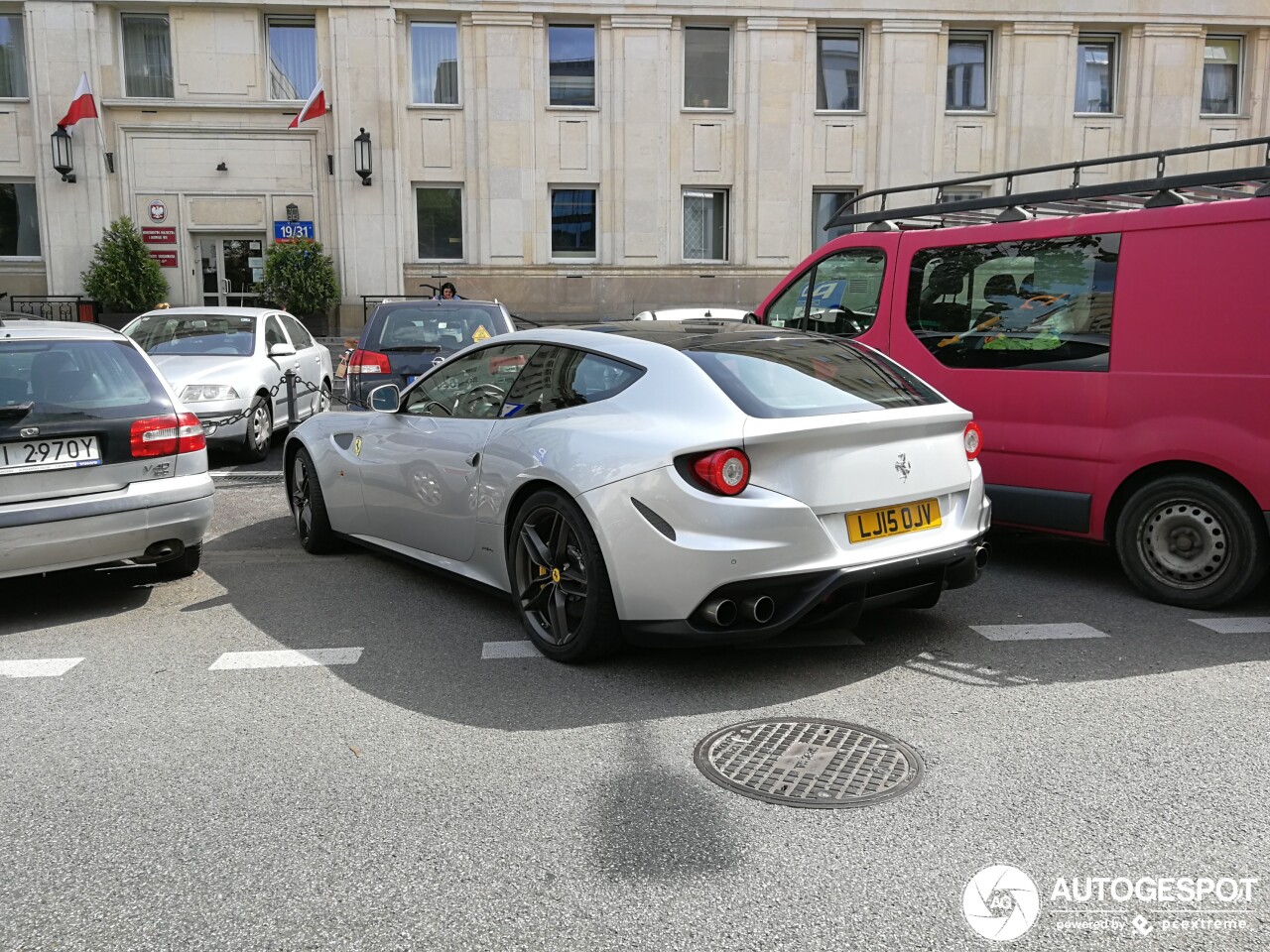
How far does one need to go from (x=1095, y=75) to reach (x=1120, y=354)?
21.2 m

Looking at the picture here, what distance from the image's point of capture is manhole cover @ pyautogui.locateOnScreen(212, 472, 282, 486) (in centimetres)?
991

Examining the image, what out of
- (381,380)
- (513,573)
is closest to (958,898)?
(513,573)

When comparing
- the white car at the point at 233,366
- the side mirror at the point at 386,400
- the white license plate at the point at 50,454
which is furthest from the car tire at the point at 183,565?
the white car at the point at 233,366

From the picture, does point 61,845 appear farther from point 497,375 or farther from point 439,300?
point 439,300

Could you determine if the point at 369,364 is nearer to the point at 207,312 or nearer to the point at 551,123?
the point at 207,312

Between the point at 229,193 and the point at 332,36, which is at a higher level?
the point at 332,36

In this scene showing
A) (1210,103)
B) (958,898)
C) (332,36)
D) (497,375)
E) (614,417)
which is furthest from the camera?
(1210,103)

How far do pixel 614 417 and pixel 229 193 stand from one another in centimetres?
2066

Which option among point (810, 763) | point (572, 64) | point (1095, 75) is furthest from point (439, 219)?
Result: point (810, 763)

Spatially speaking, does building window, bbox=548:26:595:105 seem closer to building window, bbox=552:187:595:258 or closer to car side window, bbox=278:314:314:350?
building window, bbox=552:187:595:258

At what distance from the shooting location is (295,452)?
7121 millimetres

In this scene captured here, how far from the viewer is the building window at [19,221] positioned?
2247cm

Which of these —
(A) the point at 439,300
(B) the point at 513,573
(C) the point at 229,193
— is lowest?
(B) the point at 513,573

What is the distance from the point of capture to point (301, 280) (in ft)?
70.2
